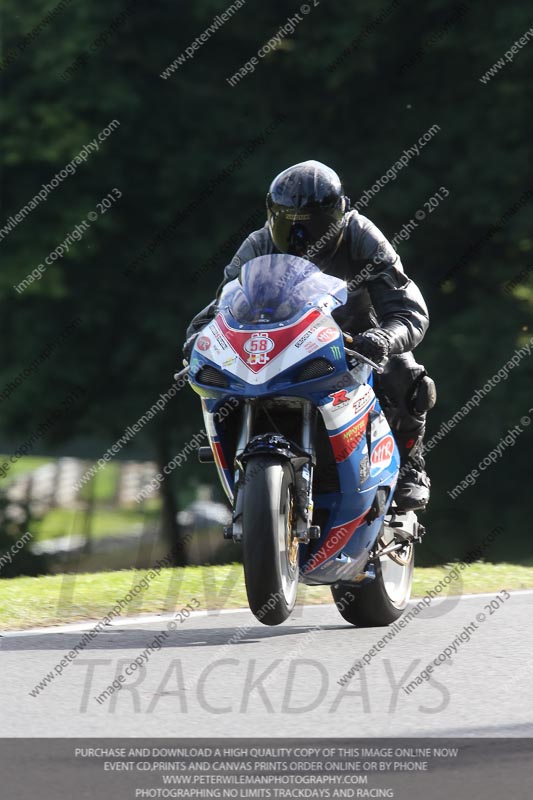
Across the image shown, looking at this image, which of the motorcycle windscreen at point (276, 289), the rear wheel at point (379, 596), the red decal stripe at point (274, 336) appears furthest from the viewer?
the rear wheel at point (379, 596)

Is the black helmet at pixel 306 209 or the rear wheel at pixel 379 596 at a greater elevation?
the black helmet at pixel 306 209

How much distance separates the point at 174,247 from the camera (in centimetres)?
2042

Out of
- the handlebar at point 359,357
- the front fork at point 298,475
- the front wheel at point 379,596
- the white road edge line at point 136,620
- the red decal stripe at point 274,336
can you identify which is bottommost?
the white road edge line at point 136,620

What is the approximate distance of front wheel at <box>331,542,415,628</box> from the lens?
711cm

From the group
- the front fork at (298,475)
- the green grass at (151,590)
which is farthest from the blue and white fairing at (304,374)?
the green grass at (151,590)

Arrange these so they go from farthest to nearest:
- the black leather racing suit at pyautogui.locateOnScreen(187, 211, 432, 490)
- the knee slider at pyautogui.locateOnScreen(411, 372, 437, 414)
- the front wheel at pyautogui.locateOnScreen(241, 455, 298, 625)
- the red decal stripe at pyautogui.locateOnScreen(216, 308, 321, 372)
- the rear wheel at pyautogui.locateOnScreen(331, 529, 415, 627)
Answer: the knee slider at pyautogui.locateOnScreen(411, 372, 437, 414)
the rear wheel at pyautogui.locateOnScreen(331, 529, 415, 627)
the black leather racing suit at pyautogui.locateOnScreen(187, 211, 432, 490)
the red decal stripe at pyautogui.locateOnScreen(216, 308, 321, 372)
the front wheel at pyautogui.locateOnScreen(241, 455, 298, 625)

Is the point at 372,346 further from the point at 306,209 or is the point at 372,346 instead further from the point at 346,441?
the point at 306,209

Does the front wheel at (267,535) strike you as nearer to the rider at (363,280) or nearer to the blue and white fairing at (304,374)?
the blue and white fairing at (304,374)

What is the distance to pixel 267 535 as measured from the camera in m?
5.79

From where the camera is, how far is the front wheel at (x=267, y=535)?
5793 millimetres

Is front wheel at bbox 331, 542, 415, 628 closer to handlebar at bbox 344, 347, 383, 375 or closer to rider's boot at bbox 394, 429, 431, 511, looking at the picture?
rider's boot at bbox 394, 429, 431, 511

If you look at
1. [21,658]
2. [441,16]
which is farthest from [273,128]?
[21,658]

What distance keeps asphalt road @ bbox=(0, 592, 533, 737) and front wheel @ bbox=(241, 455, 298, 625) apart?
280 mm

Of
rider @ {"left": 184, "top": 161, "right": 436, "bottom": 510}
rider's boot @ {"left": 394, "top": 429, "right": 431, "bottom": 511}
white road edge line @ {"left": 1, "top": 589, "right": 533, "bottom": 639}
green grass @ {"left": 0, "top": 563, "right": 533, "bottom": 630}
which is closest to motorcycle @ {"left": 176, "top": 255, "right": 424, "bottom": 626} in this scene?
rider @ {"left": 184, "top": 161, "right": 436, "bottom": 510}
